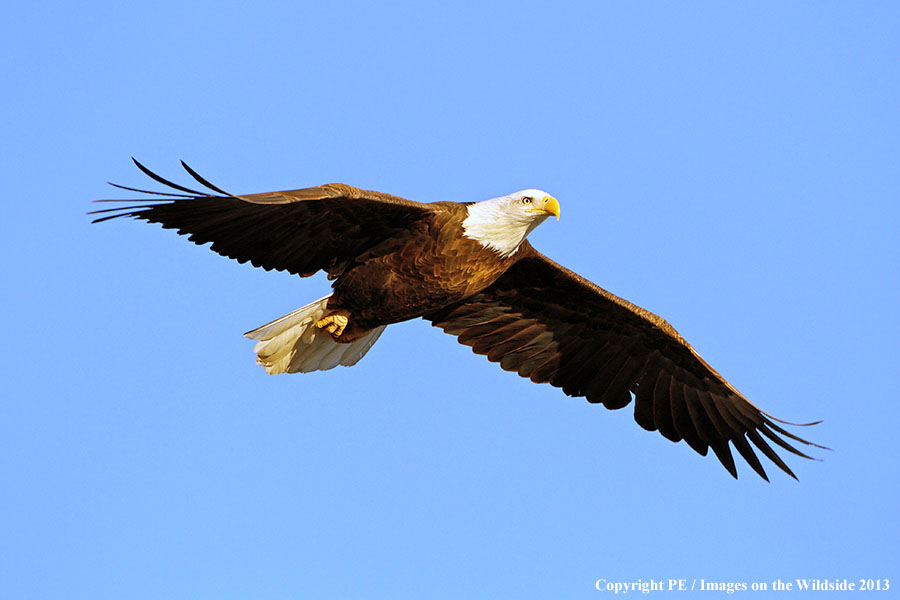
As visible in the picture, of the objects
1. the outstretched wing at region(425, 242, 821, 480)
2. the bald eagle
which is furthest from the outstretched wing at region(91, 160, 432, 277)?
the outstretched wing at region(425, 242, 821, 480)

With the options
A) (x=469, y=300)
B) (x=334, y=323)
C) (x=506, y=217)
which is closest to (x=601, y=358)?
(x=469, y=300)

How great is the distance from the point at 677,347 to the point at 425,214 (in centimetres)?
264

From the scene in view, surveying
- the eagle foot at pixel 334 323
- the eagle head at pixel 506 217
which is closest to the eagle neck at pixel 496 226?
the eagle head at pixel 506 217

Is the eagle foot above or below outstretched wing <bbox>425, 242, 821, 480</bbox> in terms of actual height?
below

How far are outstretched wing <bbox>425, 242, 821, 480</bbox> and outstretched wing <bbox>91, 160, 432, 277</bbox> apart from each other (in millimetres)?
1575

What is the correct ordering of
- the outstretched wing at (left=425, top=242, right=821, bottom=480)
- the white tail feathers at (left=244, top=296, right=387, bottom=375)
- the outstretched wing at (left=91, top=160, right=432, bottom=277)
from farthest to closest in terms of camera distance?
the outstretched wing at (left=425, top=242, right=821, bottom=480), the white tail feathers at (left=244, top=296, right=387, bottom=375), the outstretched wing at (left=91, top=160, right=432, bottom=277)

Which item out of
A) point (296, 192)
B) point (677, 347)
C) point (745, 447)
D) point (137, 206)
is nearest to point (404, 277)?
point (296, 192)

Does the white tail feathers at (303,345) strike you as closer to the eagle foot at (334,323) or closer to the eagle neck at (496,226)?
the eagle foot at (334,323)

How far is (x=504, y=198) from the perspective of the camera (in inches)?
324

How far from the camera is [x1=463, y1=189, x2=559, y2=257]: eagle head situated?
8062 millimetres

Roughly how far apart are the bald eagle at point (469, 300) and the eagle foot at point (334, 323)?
1 centimetres

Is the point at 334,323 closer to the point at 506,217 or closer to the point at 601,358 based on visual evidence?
the point at 506,217

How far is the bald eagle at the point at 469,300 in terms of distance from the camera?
25.3ft

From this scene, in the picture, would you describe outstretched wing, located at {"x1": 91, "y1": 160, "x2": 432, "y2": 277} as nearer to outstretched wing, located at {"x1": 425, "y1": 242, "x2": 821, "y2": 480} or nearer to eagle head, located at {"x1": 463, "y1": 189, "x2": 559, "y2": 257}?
eagle head, located at {"x1": 463, "y1": 189, "x2": 559, "y2": 257}
